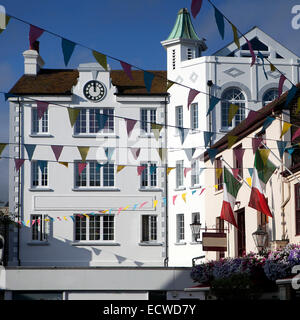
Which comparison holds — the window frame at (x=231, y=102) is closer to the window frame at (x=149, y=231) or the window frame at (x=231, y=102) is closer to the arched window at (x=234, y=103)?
the arched window at (x=234, y=103)

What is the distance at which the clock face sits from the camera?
38375 mm

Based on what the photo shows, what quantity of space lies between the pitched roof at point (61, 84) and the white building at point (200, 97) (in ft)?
3.71

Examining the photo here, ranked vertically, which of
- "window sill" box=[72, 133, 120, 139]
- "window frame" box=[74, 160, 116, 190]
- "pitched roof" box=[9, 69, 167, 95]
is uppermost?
"pitched roof" box=[9, 69, 167, 95]

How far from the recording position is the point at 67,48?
45.9 feet

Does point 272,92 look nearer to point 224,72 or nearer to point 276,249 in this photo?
point 224,72

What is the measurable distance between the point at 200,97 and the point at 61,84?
25.2 feet

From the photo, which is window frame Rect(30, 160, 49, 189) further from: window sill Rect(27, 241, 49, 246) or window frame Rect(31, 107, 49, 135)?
window sill Rect(27, 241, 49, 246)

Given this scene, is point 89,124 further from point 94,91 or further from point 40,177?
point 40,177

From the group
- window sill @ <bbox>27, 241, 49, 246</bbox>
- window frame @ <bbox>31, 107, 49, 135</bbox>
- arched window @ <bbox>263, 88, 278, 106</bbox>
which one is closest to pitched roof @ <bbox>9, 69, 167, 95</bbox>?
window frame @ <bbox>31, 107, 49, 135</bbox>

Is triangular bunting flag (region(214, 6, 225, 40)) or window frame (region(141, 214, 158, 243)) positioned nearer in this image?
triangular bunting flag (region(214, 6, 225, 40))

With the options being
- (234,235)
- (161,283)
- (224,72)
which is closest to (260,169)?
(234,235)

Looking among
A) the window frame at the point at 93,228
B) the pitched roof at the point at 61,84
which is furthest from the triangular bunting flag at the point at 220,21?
the window frame at the point at 93,228

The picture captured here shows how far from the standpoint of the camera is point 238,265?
72.2 ft

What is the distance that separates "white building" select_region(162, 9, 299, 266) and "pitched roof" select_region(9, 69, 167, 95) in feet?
3.71
